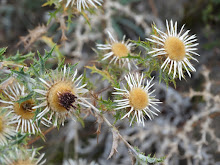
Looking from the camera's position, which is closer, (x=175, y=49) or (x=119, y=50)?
(x=175, y=49)

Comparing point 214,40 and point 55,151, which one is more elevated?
point 214,40

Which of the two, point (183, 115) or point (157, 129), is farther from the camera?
point (183, 115)

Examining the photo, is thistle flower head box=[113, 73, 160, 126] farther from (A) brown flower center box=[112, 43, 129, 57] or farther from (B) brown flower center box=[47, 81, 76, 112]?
(A) brown flower center box=[112, 43, 129, 57]

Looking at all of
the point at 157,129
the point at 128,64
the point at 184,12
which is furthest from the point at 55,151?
the point at 184,12

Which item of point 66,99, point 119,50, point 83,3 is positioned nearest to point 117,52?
point 119,50

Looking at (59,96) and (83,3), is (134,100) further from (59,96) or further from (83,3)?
(83,3)

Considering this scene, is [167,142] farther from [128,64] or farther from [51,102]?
[51,102]

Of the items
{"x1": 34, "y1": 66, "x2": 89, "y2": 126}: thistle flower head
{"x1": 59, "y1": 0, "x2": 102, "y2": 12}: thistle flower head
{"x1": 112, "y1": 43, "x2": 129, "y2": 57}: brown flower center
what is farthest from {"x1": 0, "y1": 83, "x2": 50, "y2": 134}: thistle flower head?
{"x1": 112, "y1": 43, "x2": 129, "y2": 57}: brown flower center
